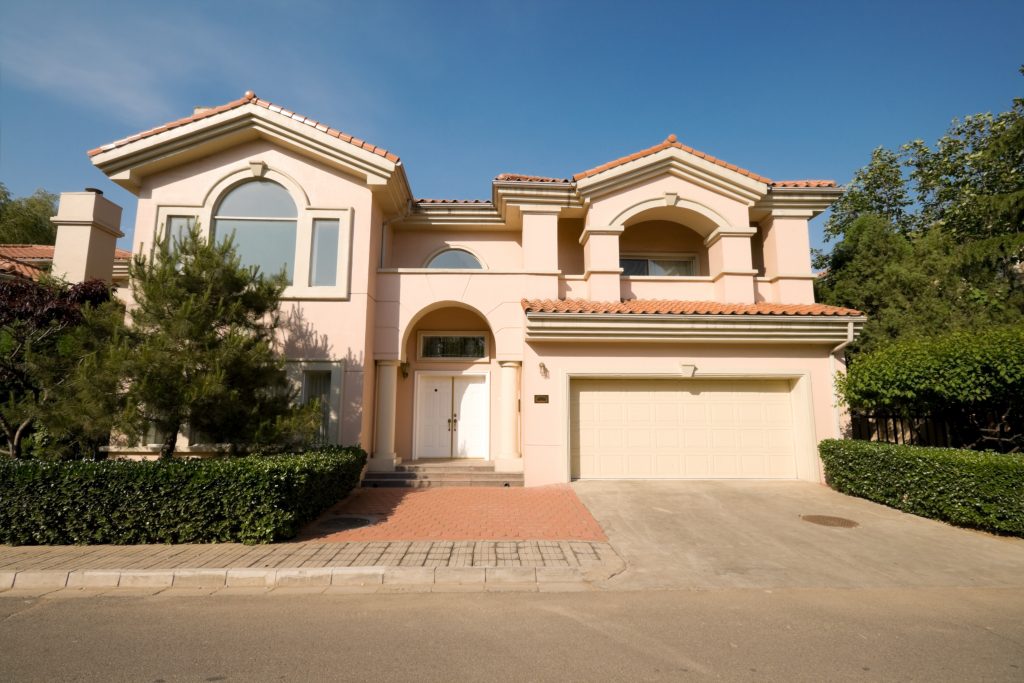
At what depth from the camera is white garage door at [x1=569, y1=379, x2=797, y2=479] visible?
10898mm

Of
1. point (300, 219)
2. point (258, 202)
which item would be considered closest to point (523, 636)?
point (300, 219)

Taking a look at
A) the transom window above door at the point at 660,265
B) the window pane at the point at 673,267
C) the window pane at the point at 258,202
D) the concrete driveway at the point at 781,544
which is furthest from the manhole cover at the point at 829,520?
the window pane at the point at 258,202

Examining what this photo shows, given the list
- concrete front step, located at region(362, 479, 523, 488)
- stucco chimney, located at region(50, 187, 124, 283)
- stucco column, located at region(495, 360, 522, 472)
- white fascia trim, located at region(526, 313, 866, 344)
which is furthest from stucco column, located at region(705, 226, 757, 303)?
stucco chimney, located at region(50, 187, 124, 283)

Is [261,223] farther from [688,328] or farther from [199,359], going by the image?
[688,328]

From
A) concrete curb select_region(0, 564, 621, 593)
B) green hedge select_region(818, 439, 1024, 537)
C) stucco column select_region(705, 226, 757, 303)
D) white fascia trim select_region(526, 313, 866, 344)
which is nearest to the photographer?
concrete curb select_region(0, 564, 621, 593)

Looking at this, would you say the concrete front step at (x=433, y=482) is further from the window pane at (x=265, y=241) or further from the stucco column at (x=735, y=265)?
the stucco column at (x=735, y=265)

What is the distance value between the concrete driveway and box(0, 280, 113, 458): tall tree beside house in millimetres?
7801

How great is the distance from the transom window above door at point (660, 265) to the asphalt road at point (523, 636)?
942cm

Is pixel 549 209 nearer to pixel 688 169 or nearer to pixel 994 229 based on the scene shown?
pixel 688 169

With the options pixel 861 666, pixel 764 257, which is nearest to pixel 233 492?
pixel 861 666

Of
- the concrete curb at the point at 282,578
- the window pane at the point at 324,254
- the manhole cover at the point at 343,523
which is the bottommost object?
the concrete curb at the point at 282,578

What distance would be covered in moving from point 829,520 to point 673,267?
7541mm

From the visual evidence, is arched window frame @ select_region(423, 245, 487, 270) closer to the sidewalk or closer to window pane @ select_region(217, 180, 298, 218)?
window pane @ select_region(217, 180, 298, 218)

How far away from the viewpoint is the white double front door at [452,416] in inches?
498
